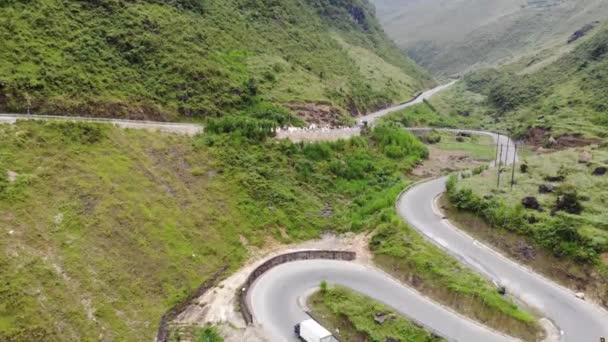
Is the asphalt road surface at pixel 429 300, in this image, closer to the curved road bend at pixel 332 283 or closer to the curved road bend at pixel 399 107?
the curved road bend at pixel 332 283

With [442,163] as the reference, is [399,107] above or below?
above

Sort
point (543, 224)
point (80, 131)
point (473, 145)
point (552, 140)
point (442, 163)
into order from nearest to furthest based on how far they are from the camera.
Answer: point (543, 224) < point (80, 131) < point (442, 163) < point (552, 140) < point (473, 145)

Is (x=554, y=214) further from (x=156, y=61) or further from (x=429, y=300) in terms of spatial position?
(x=156, y=61)

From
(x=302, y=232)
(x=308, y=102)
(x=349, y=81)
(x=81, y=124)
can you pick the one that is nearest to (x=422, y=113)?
(x=349, y=81)

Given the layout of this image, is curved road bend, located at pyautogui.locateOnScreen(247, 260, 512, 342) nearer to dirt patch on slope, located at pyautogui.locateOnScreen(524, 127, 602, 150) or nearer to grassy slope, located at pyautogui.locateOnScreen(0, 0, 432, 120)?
grassy slope, located at pyautogui.locateOnScreen(0, 0, 432, 120)

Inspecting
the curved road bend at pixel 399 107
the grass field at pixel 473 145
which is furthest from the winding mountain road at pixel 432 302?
the curved road bend at pixel 399 107

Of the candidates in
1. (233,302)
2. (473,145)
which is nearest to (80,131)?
(233,302)

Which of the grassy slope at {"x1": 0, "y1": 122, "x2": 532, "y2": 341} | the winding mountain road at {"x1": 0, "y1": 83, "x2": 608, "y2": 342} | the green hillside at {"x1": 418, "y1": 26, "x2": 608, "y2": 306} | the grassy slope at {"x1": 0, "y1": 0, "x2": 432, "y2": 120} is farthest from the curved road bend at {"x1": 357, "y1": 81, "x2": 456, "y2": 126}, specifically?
the winding mountain road at {"x1": 0, "y1": 83, "x2": 608, "y2": 342}
